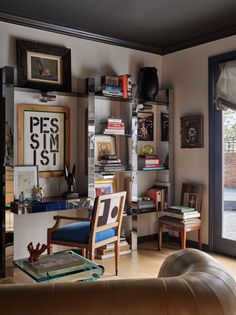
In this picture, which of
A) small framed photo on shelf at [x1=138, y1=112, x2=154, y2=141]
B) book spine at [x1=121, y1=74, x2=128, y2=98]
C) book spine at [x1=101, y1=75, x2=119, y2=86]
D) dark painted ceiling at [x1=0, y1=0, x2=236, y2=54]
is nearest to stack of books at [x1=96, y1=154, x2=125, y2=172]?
small framed photo on shelf at [x1=138, y1=112, x2=154, y2=141]

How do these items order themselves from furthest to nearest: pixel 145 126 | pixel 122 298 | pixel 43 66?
pixel 145 126 → pixel 43 66 → pixel 122 298

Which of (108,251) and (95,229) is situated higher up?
(95,229)

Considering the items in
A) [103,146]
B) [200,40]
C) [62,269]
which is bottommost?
[62,269]

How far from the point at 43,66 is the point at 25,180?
1.23 metres

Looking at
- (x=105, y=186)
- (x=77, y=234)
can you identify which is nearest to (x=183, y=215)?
(x=105, y=186)

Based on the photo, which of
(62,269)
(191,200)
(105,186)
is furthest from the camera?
(191,200)

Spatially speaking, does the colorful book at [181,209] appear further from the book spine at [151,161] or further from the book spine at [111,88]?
the book spine at [111,88]

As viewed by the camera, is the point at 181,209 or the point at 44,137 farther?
the point at 181,209

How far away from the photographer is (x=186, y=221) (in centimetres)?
410

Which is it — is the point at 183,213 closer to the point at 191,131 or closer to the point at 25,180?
the point at 191,131

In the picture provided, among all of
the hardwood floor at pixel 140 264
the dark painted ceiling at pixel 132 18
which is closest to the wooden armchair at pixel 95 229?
the hardwood floor at pixel 140 264

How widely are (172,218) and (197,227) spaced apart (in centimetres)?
31

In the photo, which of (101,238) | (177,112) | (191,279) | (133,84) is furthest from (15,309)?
(177,112)

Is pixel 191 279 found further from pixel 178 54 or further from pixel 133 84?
pixel 178 54
